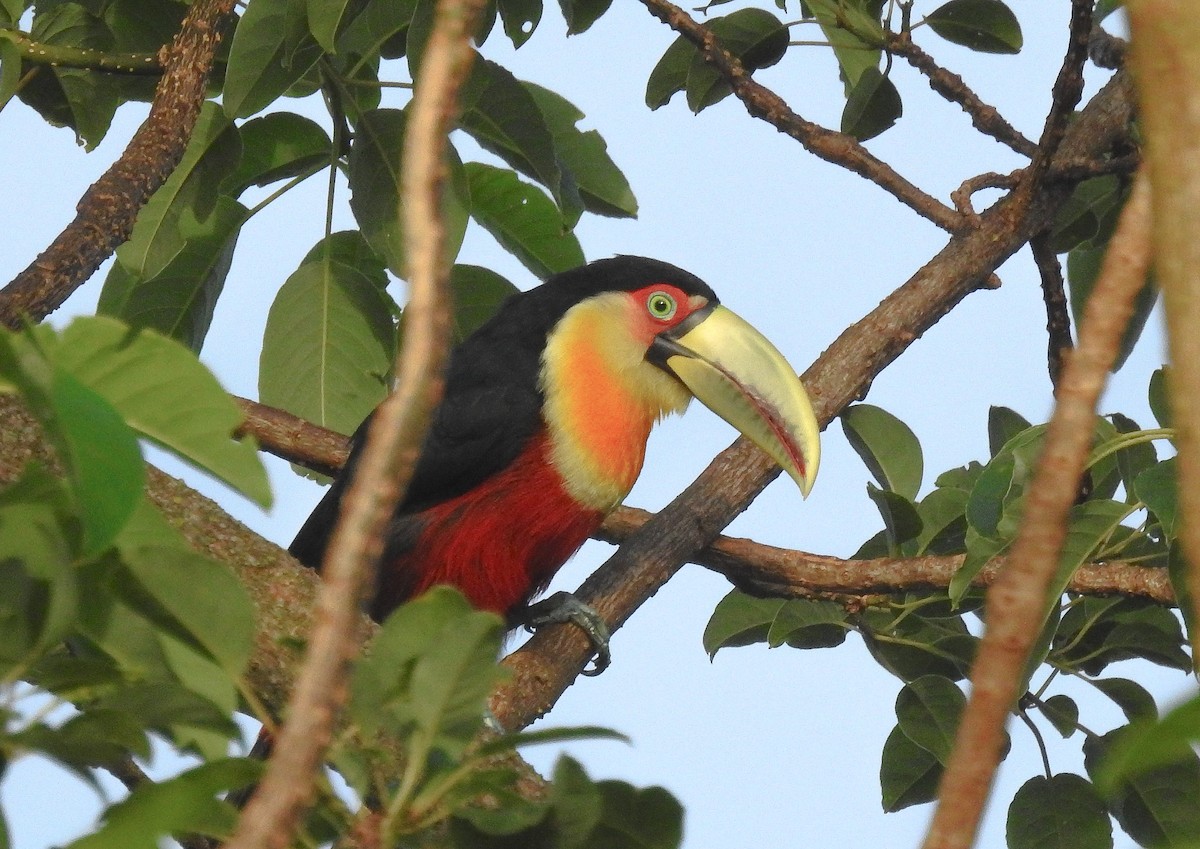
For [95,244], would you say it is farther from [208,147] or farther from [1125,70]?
[1125,70]

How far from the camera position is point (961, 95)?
3406 millimetres

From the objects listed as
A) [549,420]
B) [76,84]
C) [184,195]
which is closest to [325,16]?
[184,195]

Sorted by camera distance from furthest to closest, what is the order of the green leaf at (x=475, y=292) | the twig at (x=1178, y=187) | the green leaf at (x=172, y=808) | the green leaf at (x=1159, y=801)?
the green leaf at (x=475, y=292)
the green leaf at (x=1159, y=801)
the green leaf at (x=172, y=808)
the twig at (x=1178, y=187)

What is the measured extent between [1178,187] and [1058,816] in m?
2.32

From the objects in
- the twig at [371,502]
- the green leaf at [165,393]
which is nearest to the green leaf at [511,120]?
the green leaf at [165,393]

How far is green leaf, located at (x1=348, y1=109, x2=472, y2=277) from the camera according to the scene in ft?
10.2

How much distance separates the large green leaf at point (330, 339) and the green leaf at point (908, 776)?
1.50 meters

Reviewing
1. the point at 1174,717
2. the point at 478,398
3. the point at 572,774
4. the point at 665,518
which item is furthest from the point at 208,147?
the point at 1174,717

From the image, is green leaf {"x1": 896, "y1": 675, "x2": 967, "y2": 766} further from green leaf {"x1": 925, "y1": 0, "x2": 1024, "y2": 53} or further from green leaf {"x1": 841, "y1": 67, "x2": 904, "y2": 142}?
green leaf {"x1": 925, "y1": 0, "x2": 1024, "y2": 53}

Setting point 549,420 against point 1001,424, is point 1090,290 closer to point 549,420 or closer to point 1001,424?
point 1001,424

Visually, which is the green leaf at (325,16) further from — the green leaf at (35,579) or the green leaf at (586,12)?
the green leaf at (35,579)

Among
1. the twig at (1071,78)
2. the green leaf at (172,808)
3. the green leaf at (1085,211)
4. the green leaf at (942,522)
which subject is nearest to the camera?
the green leaf at (172,808)

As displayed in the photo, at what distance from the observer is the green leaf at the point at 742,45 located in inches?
138

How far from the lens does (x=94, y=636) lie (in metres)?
1.26
